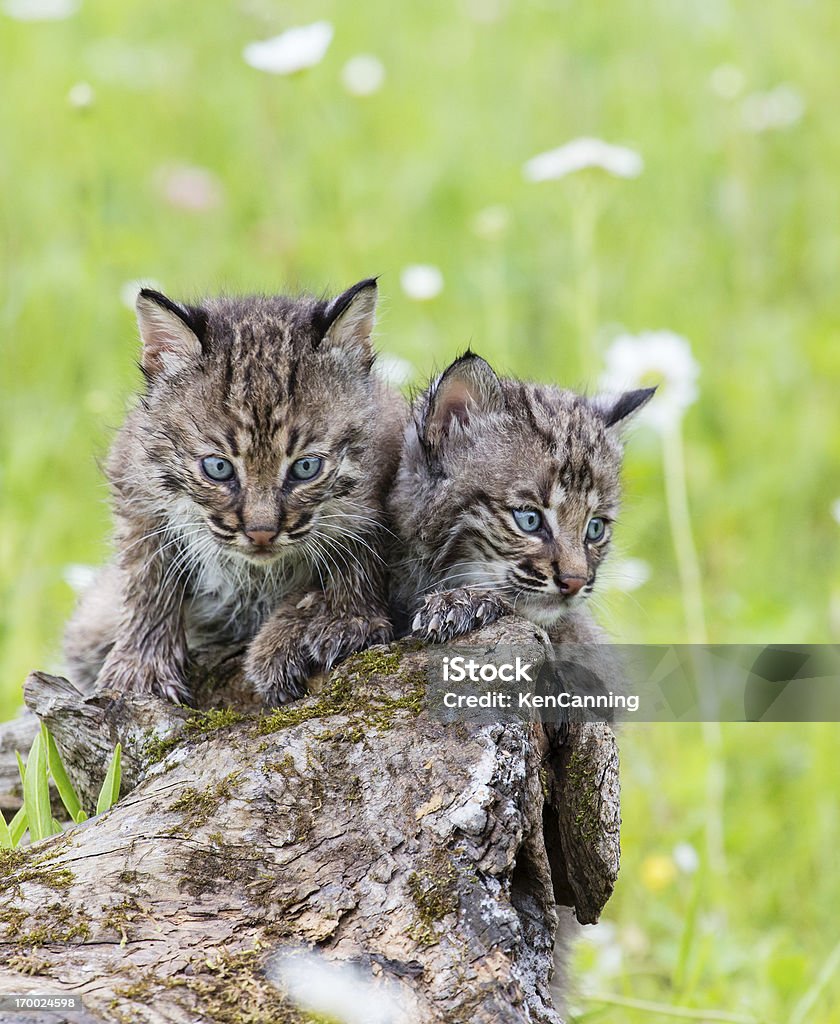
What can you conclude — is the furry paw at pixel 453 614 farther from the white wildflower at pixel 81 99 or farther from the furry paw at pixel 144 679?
the white wildflower at pixel 81 99

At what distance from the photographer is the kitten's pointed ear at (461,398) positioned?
13.5 ft

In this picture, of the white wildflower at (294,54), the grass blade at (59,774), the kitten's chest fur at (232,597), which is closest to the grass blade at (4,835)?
the grass blade at (59,774)

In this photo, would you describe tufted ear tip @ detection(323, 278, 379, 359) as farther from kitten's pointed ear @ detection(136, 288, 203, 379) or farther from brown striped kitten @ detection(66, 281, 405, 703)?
kitten's pointed ear @ detection(136, 288, 203, 379)

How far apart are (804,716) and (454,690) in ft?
9.04

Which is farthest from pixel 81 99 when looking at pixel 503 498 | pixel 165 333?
pixel 503 498

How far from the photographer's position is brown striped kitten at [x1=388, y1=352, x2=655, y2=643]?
3959mm

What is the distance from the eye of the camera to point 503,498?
402 centimetres

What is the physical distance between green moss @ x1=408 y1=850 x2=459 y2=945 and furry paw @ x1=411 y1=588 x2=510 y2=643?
2.38ft

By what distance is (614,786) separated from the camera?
350cm

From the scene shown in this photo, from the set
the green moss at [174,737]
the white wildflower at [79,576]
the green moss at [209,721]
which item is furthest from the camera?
the white wildflower at [79,576]

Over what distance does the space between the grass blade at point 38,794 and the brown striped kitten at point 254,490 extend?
489mm

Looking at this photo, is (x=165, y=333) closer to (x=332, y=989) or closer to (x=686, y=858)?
(x=332, y=989)
